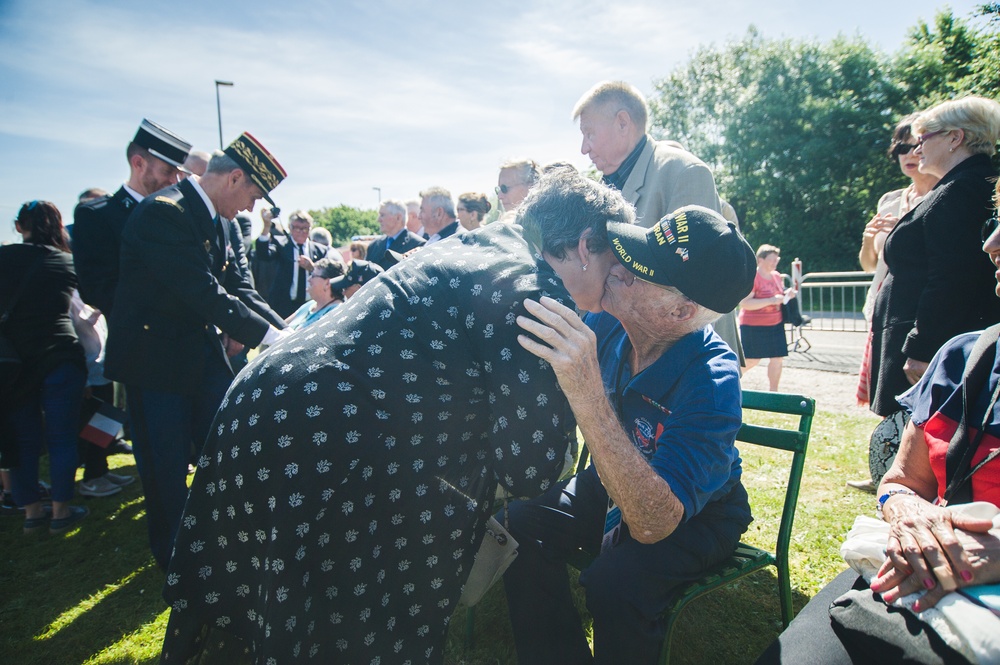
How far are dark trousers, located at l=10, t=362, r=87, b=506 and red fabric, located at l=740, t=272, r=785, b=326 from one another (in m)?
6.22

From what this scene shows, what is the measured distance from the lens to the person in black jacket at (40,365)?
364cm

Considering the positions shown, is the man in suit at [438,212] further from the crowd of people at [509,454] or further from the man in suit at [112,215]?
the crowd of people at [509,454]

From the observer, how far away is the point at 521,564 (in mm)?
2014

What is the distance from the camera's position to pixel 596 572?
1.66 metres

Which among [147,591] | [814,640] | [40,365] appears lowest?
[147,591]

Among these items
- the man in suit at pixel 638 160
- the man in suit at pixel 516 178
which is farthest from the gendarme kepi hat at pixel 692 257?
the man in suit at pixel 516 178

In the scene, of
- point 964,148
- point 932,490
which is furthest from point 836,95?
point 932,490

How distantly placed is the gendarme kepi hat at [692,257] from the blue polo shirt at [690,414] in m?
0.20

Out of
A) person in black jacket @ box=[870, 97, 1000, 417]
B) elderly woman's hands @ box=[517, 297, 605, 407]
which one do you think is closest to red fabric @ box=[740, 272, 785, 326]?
person in black jacket @ box=[870, 97, 1000, 417]

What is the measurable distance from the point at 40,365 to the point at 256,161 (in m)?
2.27

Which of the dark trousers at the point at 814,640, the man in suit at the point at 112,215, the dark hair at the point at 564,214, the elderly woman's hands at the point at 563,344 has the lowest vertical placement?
the dark trousers at the point at 814,640

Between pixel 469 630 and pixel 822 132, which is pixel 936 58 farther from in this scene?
pixel 469 630

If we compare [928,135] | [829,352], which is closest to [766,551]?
[928,135]

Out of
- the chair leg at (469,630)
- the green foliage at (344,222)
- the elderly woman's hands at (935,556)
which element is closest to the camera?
the elderly woman's hands at (935,556)
